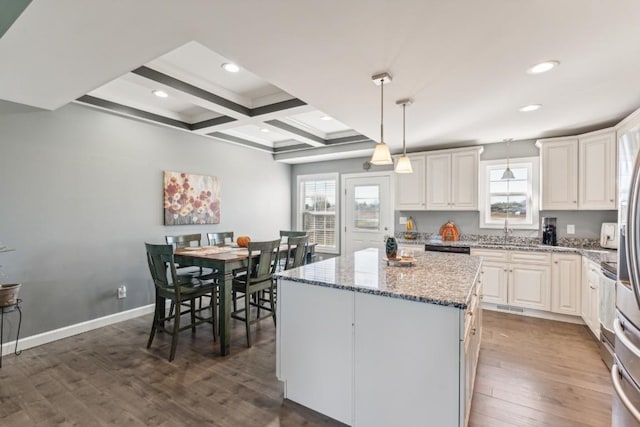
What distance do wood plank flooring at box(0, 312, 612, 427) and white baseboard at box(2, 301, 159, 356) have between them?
96 millimetres

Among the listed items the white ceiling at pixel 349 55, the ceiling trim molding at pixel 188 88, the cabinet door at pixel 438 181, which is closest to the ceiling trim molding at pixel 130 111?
the white ceiling at pixel 349 55

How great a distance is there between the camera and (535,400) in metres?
2.15

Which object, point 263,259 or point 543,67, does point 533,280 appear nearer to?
point 543,67

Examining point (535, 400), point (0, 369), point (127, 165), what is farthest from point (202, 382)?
point (127, 165)

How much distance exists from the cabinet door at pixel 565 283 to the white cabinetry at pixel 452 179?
1.16 m

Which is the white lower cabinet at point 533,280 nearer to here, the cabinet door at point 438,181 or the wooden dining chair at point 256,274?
the cabinet door at point 438,181

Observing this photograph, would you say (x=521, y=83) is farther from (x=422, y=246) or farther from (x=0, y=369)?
(x=0, y=369)

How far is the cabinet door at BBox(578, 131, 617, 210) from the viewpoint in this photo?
3.39 meters

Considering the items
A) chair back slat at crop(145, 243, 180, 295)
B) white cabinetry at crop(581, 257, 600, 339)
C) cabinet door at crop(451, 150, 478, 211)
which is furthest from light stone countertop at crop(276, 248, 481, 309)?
cabinet door at crop(451, 150, 478, 211)

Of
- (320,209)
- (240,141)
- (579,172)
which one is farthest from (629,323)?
(320,209)

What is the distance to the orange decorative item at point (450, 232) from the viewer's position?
4562 millimetres

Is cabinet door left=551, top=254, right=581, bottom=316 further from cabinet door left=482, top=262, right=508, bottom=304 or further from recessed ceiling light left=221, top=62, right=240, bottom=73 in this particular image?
recessed ceiling light left=221, top=62, right=240, bottom=73

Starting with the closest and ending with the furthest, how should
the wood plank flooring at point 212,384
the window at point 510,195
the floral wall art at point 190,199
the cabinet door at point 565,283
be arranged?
1. the wood plank flooring at point 212,384
2. the cabinet door at point 565,283
3. the floral wall art at point 190,199
4. the window at point 510,195

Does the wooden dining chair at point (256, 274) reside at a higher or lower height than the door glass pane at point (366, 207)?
lower
